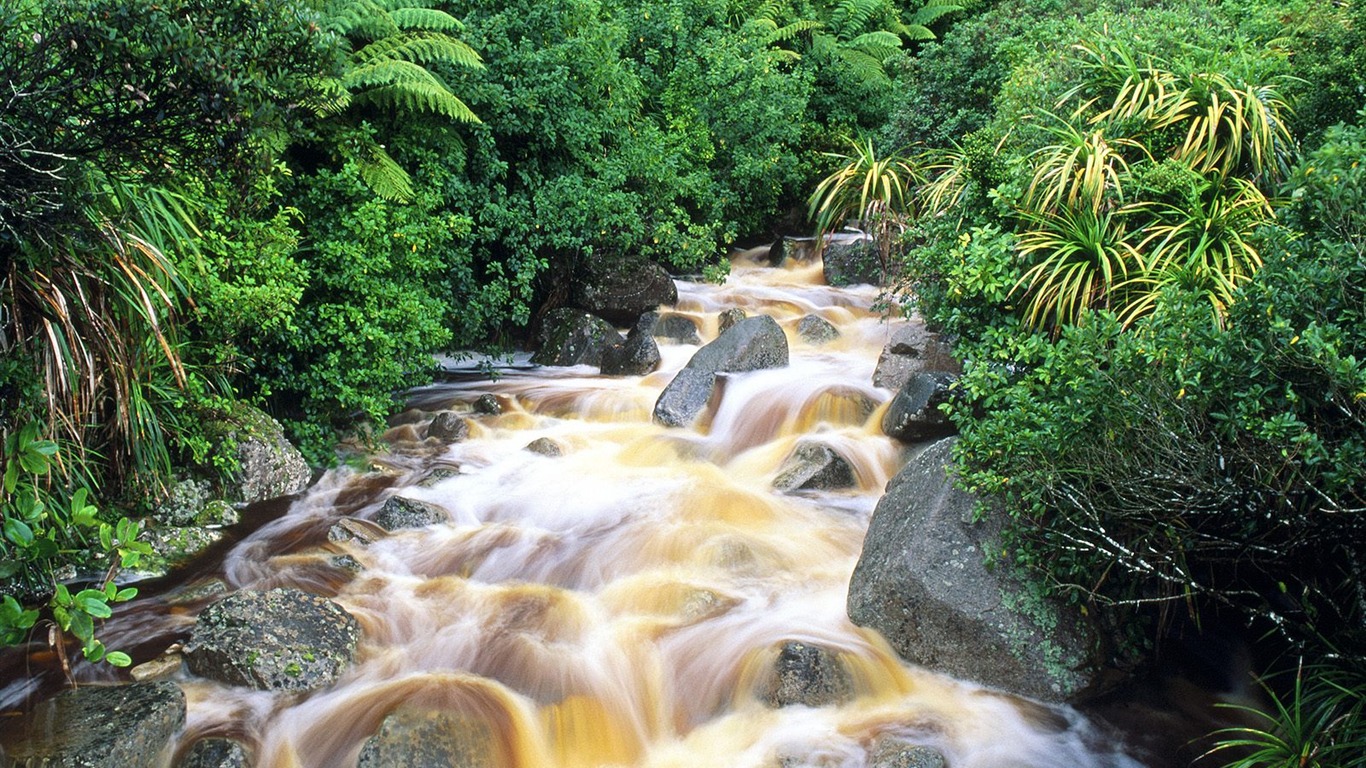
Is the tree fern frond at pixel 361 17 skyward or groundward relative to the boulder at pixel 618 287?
skyward

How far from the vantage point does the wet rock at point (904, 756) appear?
4.50m

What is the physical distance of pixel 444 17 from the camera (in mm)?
8578

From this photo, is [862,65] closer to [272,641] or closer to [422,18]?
[422,18]

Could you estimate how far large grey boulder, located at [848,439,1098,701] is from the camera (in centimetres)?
500

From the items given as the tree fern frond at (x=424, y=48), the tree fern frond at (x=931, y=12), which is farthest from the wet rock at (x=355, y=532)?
the tree fern frond at (x=931, y=12)

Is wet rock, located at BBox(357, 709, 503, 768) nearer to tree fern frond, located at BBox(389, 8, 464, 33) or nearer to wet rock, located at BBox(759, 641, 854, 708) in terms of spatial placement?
wet rock, located at BBox(759, 641, 854, 708)

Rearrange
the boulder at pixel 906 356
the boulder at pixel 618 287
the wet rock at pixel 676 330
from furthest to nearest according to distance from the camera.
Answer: the boulder at pixel 618 287, the wet rock at pixel 676 330, the boulder at pixel 906 356

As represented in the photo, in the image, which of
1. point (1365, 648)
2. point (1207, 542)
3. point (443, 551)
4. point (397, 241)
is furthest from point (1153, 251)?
point (397, 241)

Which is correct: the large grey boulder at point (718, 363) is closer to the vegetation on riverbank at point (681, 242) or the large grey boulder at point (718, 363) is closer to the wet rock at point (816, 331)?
the wet rock at point (816, 331)

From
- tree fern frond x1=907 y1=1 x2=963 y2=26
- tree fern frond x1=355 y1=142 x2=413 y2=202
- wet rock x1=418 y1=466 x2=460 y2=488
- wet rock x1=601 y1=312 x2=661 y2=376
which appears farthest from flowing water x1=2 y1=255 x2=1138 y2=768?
tree fern frond x1=907 y1=1 x2=963 y2=26

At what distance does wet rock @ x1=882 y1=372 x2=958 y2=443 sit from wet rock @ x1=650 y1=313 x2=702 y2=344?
3.64 m

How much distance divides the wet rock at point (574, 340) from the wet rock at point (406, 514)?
3832mm

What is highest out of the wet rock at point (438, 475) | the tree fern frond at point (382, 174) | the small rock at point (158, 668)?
the tree fern frond at point (382, 174)

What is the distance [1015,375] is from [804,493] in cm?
209
